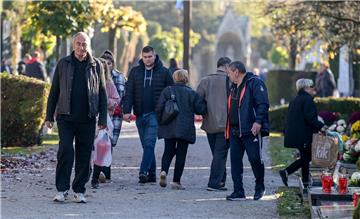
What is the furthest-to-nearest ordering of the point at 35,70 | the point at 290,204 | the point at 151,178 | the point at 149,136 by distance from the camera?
the point at 35,70, the point at 151,178, the point at 149,136, the point at 290,204

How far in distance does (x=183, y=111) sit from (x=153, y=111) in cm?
64

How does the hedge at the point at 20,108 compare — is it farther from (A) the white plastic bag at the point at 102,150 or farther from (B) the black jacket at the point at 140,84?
(A) the white plastic bag at the point at 102,150

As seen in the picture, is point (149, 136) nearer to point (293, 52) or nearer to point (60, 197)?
point (60, 197)

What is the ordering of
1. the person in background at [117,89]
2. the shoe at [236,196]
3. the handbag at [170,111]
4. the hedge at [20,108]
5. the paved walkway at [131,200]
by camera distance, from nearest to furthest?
the paved walkway at [131,200], the shoe at [236,196], the handbag at [170,111], the person in background at [117,89], the hedge at [20,108]

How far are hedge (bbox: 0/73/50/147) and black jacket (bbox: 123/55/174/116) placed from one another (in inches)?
213

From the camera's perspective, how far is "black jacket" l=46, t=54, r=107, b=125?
12.2 meters

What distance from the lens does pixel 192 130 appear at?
1430 centimetres

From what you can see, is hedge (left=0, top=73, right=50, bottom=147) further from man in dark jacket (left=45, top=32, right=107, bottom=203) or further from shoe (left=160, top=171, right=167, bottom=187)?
A: man in dark jacket (left=45, top=32, right=107, bottom=203)

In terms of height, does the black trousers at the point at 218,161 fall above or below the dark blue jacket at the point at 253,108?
below

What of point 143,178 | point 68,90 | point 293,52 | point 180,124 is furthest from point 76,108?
point 293,52

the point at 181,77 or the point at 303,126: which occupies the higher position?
the point at 181,77

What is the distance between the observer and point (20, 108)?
19984 millimetres

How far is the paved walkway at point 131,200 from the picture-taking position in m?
11.4

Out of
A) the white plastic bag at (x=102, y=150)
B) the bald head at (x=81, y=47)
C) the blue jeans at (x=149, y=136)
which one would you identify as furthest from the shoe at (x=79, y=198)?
the blue jeans at (x=149, y=136)
